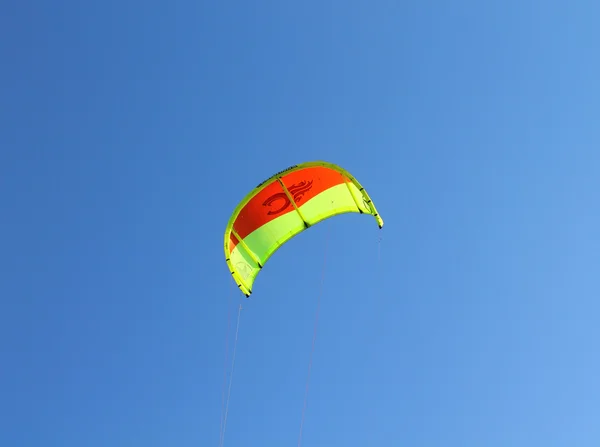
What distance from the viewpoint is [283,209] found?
557 inches

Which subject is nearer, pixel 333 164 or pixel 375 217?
pixel 333 164

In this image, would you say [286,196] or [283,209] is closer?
[286,196]

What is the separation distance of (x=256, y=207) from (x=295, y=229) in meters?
1.12

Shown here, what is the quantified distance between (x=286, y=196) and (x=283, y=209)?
336 mm

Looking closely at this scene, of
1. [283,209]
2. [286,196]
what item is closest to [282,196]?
[286,196]

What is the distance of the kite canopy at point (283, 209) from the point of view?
532 inches

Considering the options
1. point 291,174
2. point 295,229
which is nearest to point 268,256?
point 295,229

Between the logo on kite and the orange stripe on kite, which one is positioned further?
the logo on kite

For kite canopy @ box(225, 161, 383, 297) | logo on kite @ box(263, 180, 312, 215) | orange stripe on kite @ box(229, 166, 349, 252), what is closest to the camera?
kite canopy @ box(225, 161, 383, 297)

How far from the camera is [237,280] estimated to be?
528 inches

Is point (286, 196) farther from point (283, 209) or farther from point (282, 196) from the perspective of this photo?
point (283, 209)

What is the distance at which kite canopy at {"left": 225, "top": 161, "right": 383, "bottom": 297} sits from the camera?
1352 cm

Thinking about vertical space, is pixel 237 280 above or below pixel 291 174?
below
